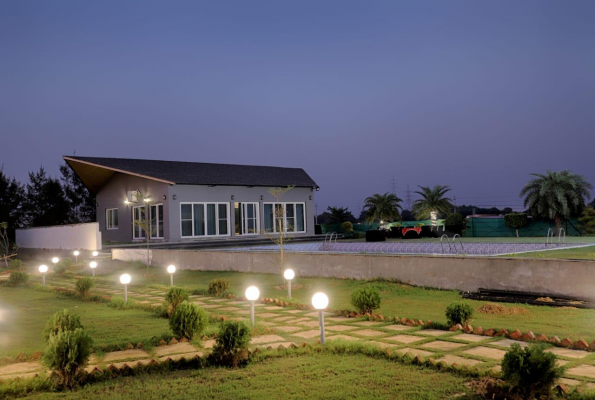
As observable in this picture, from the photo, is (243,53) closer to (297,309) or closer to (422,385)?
(297,309)

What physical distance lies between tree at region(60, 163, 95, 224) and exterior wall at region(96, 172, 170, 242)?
33.9 feet

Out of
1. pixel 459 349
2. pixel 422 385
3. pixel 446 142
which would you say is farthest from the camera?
pixel 446 142

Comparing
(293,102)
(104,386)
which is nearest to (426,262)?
(104,386)

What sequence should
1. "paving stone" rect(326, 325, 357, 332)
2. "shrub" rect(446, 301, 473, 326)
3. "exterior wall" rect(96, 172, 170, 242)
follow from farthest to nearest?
"exterior wall" rect(96, 172, 170, 242) → "paving stone" rect(326, 325, 357, 332) → "shrub" rect(446, 301, 473, 326)

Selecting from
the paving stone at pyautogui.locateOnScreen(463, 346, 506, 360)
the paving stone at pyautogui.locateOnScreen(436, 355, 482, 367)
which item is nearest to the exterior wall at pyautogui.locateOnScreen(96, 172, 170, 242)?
the paving stone at pyautogui.locateOnScreen(463, 346, 506, 360)

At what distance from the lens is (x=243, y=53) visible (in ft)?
102

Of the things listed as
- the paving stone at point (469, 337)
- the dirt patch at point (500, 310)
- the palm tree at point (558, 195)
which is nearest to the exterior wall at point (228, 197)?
the palm tree at point (558, 195)

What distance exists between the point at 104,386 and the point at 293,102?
45.1m

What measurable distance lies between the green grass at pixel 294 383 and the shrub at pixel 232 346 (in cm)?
18

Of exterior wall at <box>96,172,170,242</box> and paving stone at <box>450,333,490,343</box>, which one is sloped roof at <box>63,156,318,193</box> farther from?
paving stone at <box>450,333,490,343</box>

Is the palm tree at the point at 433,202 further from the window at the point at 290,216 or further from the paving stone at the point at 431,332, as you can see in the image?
the paving stone at the point at 431,332

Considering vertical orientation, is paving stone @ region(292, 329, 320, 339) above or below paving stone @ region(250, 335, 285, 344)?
below

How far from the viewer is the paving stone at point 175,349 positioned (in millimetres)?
6020

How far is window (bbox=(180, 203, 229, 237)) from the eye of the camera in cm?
2520
